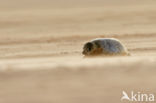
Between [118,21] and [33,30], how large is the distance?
3.01 metres

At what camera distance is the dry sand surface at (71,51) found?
4.41 m

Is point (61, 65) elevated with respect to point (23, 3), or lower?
lower

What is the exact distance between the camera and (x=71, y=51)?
39.3ft

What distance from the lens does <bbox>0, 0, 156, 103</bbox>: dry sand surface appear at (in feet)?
14.5

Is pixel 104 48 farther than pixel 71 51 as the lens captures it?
No

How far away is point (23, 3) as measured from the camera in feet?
74.2

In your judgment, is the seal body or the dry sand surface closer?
the dry sand surface

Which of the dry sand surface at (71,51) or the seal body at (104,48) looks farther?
the seal body at (104,48)

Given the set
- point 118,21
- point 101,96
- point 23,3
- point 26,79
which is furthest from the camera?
point 23,3

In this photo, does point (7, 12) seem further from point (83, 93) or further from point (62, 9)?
point (83, 93)

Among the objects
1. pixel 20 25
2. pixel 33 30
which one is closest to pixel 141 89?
pixel 33 30

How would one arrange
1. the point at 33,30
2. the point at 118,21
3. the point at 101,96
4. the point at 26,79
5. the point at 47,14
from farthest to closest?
1. the point at 47,14
2. the point at 118,21
3. the point at 33,30
4. the point at 26,79
5. the point at 101,96

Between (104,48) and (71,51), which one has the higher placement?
(104,48)

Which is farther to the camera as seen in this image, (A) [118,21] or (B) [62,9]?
(B) [62,9]
